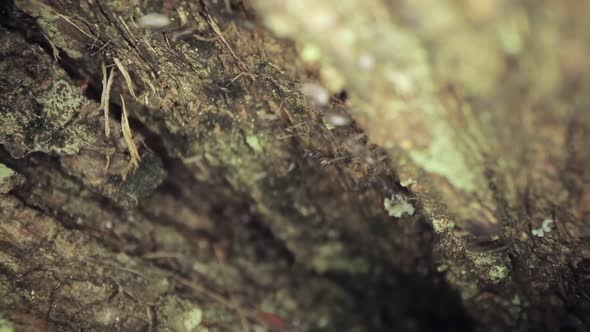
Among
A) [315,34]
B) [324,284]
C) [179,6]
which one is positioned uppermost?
[315,34]

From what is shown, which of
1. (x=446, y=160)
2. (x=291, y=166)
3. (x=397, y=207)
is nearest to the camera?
(x=446, y=160)

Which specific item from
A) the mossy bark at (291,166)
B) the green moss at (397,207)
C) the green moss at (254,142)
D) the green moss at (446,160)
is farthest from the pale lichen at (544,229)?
the green moss at (254,142)

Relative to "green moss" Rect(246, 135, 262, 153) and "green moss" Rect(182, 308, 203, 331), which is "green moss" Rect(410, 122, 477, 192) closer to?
"green moss" Rect(246, 135, 262, 153)

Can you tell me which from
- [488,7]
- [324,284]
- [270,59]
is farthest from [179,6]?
[324,284]

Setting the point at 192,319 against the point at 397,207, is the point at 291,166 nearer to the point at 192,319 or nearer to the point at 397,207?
the point at 397,207

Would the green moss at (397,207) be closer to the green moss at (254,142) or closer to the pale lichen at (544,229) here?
the pale lichen at (544,229)

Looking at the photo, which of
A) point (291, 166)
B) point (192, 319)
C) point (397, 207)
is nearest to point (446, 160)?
point (397, 207)

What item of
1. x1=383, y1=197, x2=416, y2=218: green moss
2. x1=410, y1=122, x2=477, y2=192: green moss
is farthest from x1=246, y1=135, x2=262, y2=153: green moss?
x1=410, y1=122, x2=477, y2=192: green moss

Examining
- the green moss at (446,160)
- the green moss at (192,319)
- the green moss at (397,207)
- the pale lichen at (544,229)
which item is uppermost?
the pale lichen at (544,229)

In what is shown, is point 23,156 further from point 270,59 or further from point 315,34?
point 315,34
